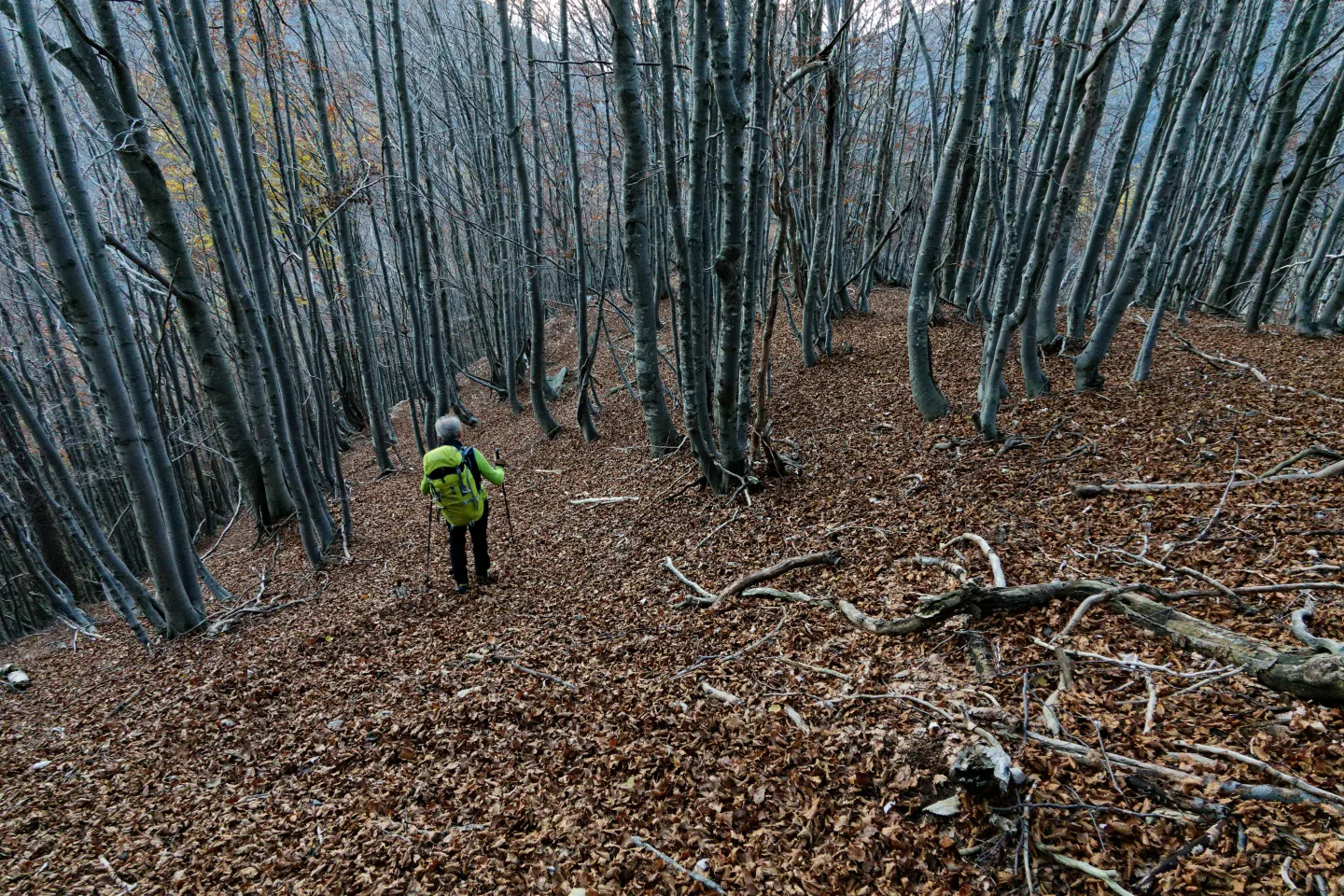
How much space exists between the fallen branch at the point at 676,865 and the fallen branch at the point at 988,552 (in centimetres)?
222

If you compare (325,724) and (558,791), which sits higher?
(558,791)

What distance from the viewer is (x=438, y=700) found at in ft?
12.8

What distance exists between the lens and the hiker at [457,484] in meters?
5.41

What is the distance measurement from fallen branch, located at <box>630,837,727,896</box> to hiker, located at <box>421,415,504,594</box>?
3.50 metres

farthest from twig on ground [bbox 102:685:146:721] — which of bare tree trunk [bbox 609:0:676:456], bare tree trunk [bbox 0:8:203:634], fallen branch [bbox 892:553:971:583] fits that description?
fallen branch [bbox 892:553:971:583]

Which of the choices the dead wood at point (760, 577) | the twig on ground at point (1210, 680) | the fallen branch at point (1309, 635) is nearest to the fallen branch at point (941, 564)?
the dead wood at point (760, 577)

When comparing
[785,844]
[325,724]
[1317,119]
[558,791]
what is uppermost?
[1317,119]

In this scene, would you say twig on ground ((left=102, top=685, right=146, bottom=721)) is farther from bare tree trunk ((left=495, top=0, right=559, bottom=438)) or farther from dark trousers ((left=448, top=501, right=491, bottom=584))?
bare tree trunk ((left=495, top=0, right=559, bottom=438))

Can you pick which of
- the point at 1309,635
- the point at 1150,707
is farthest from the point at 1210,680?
the point at 1309,635

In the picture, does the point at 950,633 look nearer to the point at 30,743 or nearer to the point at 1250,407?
the point at 1250,407

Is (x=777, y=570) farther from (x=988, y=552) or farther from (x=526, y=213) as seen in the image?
(x=526, y=213)

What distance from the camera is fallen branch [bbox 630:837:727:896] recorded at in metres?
2.21

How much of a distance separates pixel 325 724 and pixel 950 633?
4.02m

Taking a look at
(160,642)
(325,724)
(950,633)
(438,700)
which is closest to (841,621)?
(950,633)
